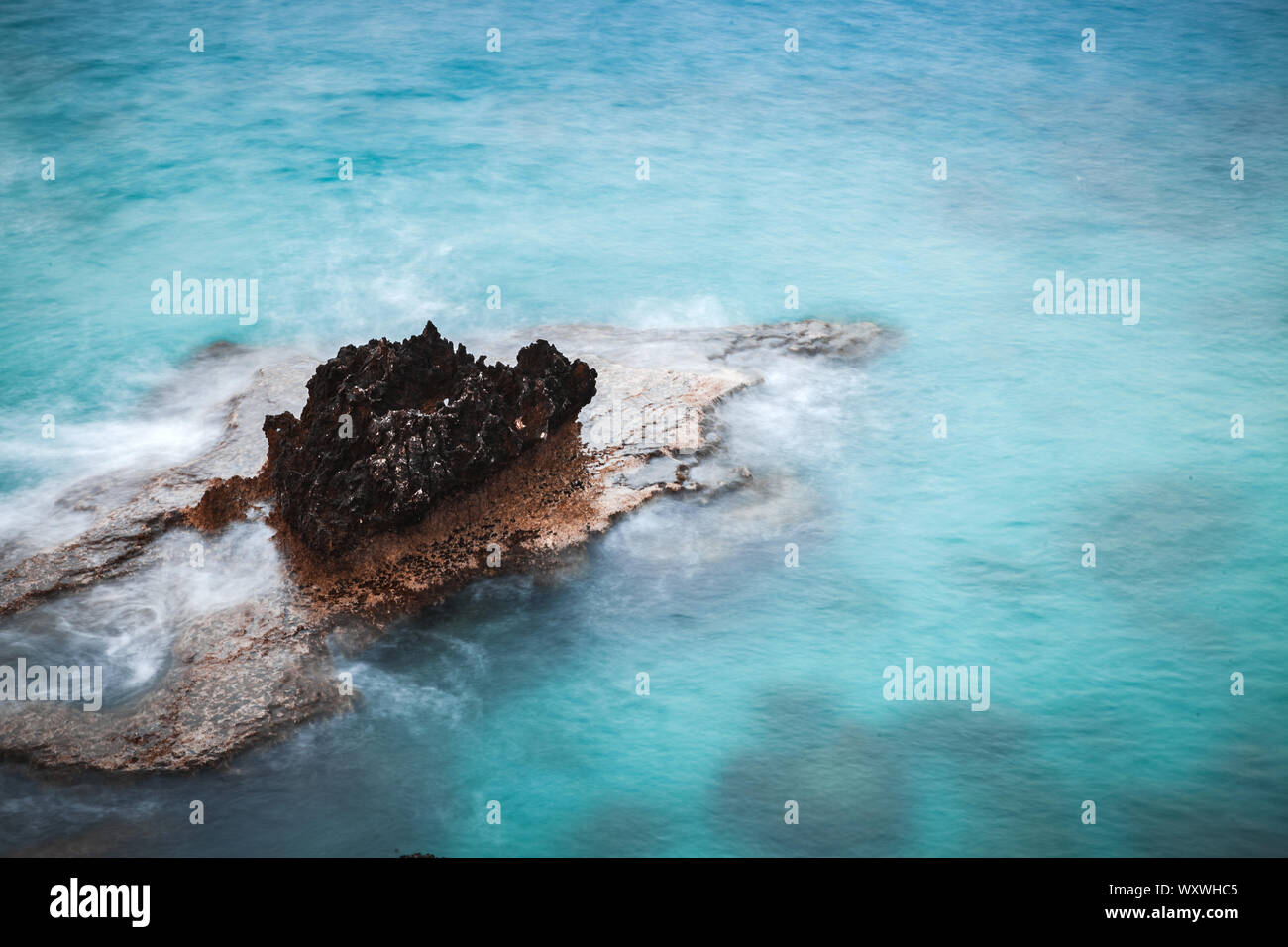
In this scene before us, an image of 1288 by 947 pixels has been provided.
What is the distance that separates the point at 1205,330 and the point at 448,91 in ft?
29.5

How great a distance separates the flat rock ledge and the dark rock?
1 centimetres

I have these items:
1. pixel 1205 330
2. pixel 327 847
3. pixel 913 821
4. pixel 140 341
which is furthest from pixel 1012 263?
pixel 327 847

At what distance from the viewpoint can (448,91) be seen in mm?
14844

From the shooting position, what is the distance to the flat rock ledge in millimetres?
6188

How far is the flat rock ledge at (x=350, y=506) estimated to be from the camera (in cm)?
619

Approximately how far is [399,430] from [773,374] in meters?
3.27

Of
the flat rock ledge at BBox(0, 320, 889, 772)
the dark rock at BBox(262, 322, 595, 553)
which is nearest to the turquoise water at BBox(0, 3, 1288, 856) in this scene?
the flat rock ledge at BBox(0, 320, 889, 772)

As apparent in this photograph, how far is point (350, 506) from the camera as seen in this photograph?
23.5 ft

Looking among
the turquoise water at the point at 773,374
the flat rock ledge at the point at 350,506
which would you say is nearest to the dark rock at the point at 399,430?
the flat rock ledge at the point at 350,506

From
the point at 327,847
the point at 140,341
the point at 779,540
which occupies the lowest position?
the point at 327,847

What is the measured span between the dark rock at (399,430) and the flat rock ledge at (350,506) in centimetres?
1

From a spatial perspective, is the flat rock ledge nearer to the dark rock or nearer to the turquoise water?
the dark rock

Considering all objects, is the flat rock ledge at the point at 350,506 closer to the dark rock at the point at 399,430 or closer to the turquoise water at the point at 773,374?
the dark rock at the point at 399,430

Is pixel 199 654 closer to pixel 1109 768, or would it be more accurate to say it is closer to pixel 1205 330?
pixel 1109 768
